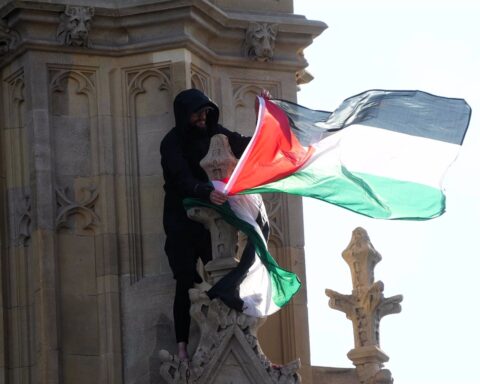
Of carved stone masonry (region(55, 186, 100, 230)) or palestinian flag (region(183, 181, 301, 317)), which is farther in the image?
carved stone masonry (region(55, 186, 100, 230))

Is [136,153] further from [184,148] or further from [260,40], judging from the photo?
[260,40]

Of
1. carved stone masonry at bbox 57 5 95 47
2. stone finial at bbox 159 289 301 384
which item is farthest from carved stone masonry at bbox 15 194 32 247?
stone finial at bbox 159 289 301 384

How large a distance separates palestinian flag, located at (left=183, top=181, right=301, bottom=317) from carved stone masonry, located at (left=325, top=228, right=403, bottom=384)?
96cm

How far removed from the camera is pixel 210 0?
34031 mm

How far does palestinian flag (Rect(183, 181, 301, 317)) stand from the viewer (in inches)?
1270

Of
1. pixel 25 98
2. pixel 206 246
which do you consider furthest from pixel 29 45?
pixel 206 246

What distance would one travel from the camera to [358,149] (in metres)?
32.9

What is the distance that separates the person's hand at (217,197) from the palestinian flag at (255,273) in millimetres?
101

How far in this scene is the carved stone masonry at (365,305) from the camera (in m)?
33.4

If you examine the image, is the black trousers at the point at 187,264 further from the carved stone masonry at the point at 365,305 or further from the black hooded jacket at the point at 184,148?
the carved stone masonry at the point at 365,305

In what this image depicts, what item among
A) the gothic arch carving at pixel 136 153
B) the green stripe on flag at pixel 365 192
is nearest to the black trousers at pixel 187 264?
the gothic arch carving at pixel 136 153

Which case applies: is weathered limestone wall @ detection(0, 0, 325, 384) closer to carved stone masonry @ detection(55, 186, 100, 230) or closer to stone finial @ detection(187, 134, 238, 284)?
carved stone masonry @ detection(55, 186, 100, 230)

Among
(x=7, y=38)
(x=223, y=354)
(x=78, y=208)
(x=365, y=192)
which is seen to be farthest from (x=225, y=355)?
(x=7, y=38)

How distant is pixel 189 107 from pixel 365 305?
8.55ft
